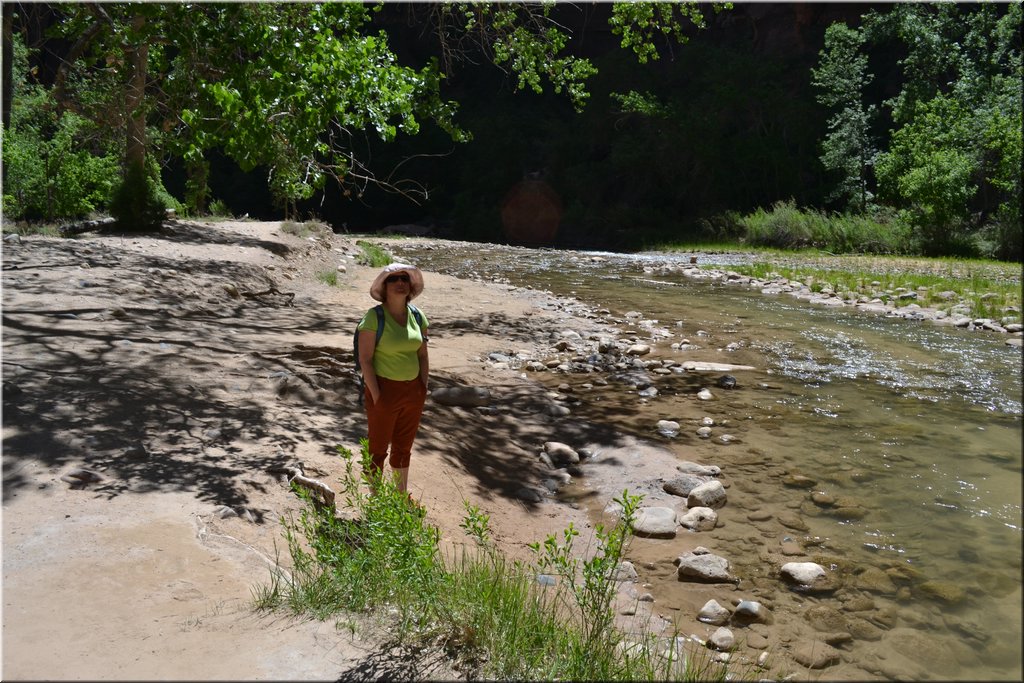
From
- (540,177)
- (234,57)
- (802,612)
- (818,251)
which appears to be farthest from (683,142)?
(802,612)

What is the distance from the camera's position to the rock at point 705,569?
4.57 meters

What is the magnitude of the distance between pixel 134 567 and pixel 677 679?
225 centimetres

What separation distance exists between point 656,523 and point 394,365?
82.2 inches

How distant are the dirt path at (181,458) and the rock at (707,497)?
0.90 m

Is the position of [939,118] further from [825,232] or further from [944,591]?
[944,591]

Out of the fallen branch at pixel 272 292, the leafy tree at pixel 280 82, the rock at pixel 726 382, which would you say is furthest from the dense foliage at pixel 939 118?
the fallen branch at pixel 272 292

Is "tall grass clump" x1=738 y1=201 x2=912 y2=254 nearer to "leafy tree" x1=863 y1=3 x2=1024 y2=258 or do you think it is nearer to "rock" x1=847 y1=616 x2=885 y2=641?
"leafy tree" x1=863 y1=3 x2=1024 y2=258

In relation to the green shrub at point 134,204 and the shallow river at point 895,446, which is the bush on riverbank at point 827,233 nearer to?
the shallow river at point 895,446

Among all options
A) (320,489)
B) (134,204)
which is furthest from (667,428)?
(134,204)

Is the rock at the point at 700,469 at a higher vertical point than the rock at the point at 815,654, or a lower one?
higher

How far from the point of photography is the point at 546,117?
152 ft

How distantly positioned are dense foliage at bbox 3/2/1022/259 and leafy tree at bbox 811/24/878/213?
11cm

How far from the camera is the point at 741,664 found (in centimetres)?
369

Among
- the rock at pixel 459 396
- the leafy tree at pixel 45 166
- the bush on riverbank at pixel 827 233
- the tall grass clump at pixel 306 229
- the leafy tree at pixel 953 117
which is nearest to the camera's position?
the rock at pixel 459 396
